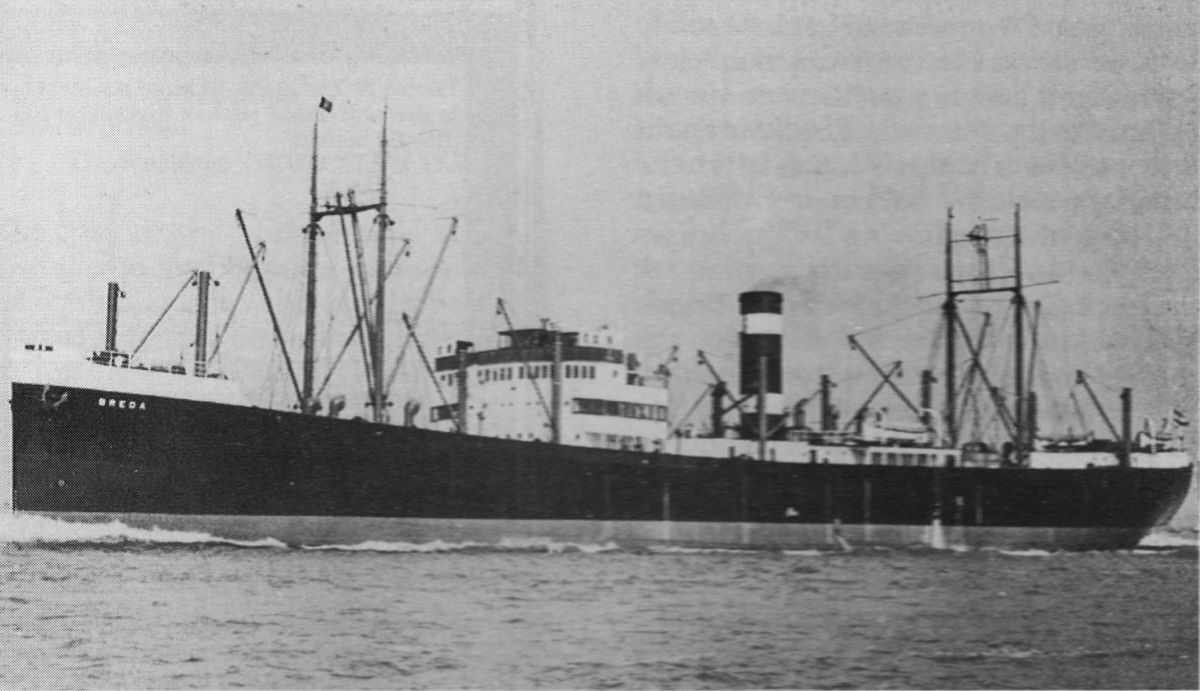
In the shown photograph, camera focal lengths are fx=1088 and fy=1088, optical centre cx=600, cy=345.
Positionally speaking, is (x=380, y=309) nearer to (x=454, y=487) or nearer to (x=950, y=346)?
(x=454, y=487)

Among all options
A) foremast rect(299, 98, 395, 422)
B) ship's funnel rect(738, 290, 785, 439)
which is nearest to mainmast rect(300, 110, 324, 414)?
foremast rect(299, 98, 395, 422)

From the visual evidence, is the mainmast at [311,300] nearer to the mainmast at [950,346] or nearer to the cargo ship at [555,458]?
the cargo ship at [555,458]

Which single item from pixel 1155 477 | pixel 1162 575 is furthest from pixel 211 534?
pixel 1155 477

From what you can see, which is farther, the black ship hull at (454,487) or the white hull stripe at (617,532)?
the white hull stripe at (617,532)

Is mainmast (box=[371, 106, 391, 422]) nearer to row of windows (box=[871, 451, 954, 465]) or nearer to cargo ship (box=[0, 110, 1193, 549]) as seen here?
cargo ship (box=[0, 110, 1193, 549])

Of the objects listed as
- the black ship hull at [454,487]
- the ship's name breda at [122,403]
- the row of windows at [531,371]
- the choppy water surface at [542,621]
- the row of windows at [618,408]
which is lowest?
the choppy water surface at [542,621]

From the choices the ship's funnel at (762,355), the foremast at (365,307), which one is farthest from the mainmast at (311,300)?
the ship's funnel at (762,355)

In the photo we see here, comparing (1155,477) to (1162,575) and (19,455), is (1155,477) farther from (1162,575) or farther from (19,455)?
(19,455)

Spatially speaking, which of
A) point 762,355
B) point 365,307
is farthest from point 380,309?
point 762,355
